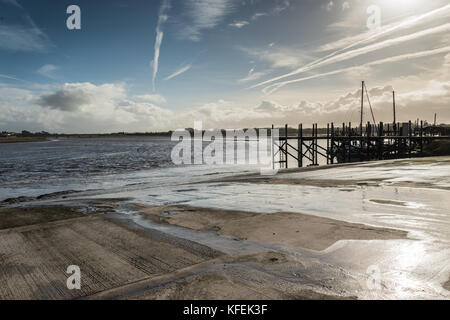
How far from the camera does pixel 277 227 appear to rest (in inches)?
247

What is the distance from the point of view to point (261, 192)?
37.2ft

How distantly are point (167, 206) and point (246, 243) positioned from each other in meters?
4.31

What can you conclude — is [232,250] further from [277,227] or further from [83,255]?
[83,255]
